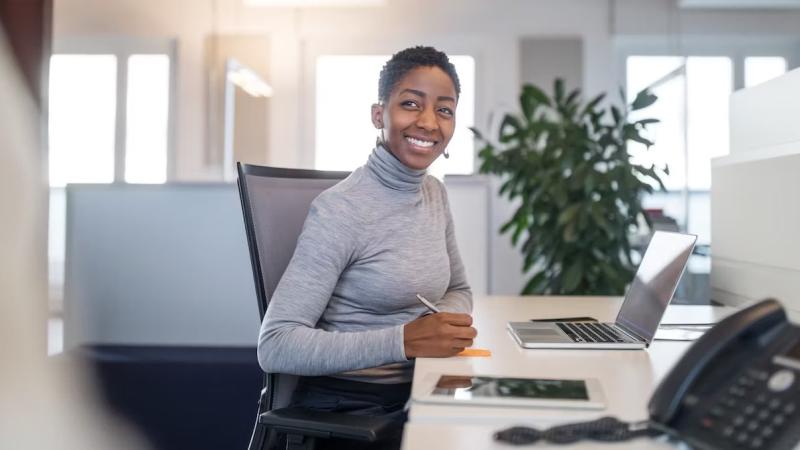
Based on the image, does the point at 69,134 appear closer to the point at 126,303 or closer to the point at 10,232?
the point at 126,303

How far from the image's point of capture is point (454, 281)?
172 centimetres

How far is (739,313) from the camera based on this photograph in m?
0.76

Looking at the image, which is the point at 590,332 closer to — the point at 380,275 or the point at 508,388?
the point at 380,275

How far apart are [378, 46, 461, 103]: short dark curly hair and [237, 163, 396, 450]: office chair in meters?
0.29

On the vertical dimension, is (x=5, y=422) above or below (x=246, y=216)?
below

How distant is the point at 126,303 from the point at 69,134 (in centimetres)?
358

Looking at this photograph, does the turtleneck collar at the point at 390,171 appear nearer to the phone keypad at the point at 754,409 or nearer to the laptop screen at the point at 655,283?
the laptop screen at the point at 655,283

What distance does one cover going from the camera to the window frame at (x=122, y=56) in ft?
Result: 21.3

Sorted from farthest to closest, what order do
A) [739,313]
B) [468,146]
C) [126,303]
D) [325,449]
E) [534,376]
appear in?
[468,146], [126,303], [325,449], [534,376], [739,313]

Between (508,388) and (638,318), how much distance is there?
0.57 meters

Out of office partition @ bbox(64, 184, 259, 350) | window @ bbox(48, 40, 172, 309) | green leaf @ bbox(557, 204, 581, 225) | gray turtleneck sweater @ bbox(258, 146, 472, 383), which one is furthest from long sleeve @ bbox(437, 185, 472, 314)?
window @ bbox(48, 40, 172, 309)

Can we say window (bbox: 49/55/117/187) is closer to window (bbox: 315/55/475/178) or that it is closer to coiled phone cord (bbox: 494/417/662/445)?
window (bbox: 315/55/475/178)

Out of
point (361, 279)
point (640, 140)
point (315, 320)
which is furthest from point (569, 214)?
point (315, 320)

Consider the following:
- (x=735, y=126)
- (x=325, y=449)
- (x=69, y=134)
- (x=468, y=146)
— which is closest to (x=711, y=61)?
(x=468, y=146)
